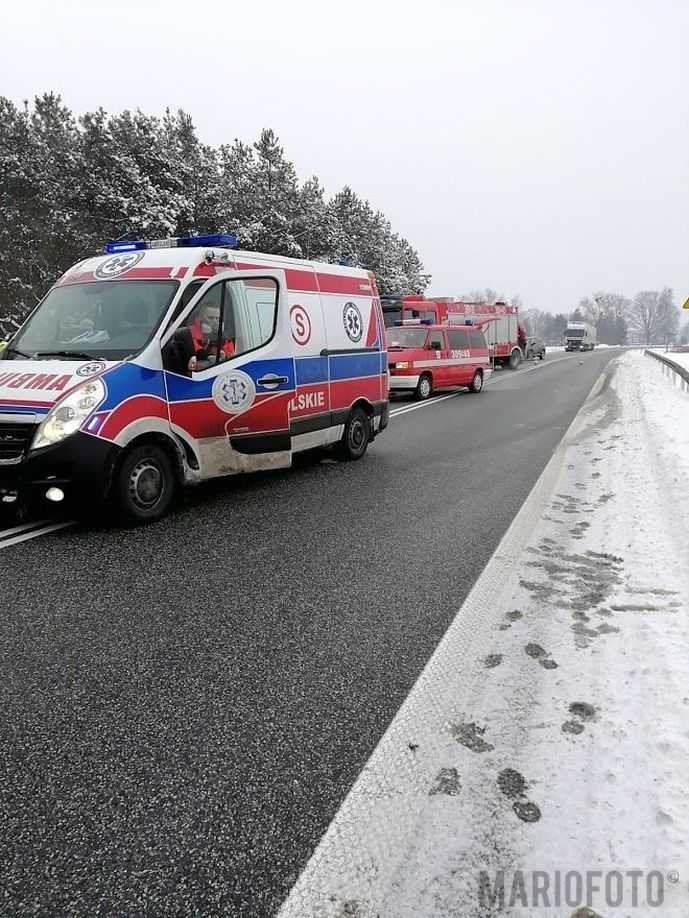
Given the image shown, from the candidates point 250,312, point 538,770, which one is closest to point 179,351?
point 250,312

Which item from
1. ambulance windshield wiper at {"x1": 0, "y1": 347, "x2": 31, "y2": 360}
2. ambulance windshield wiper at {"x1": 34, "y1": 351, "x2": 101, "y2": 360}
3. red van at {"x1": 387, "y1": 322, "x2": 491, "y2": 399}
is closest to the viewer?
ambulance windshield wiper at {"x1": 34, "y1": 351, "x2": 101, "y2": 360}

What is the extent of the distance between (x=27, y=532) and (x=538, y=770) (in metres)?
4.28

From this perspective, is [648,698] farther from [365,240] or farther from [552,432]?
[365,240]

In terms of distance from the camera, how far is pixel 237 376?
6195mm

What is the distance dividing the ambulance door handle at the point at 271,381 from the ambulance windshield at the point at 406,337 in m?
11.0

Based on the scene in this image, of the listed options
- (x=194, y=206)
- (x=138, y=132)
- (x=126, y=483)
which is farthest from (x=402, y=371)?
(x=138, y=132)

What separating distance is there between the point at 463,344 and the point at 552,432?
8.85 m

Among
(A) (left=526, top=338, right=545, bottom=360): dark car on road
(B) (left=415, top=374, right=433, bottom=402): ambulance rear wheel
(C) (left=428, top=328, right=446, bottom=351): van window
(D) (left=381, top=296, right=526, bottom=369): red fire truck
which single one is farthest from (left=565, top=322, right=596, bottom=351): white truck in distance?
(B) (left=415, top=374, right=433, bottom=402): ambulance rear wheel

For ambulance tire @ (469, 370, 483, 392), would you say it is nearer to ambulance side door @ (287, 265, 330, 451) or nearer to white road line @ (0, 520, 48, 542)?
ambulance side door @ (287, 265, 330, 451)

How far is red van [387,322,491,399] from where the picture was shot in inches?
669

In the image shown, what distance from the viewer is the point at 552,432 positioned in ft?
35.4

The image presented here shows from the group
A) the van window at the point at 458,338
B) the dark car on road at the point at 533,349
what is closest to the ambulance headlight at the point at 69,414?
the van window at the point at 458,338

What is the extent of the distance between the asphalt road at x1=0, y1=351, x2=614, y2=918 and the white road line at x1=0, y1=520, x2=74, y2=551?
0.13m

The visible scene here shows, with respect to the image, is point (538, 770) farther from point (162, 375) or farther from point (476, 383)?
point (476, 383)
